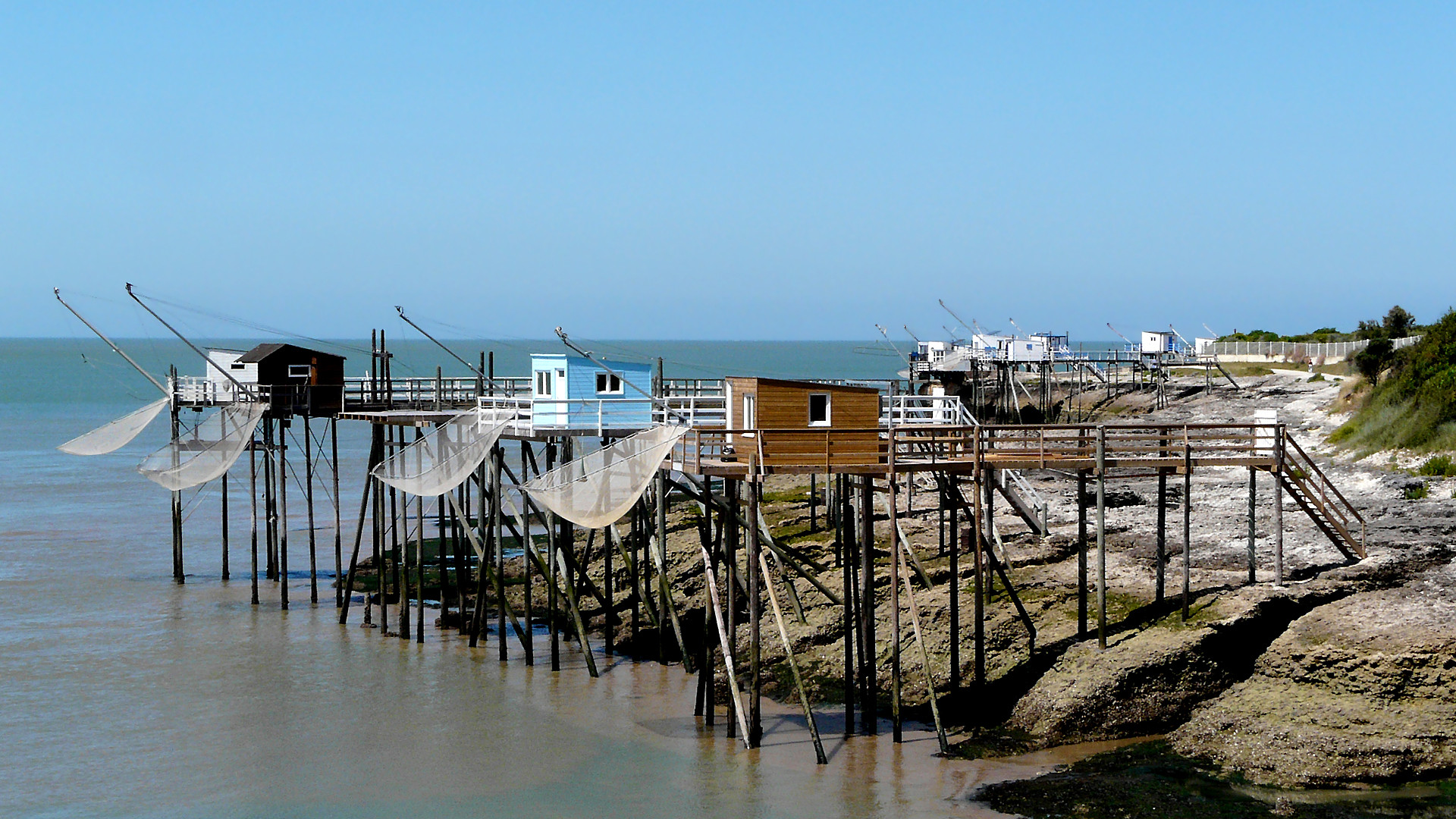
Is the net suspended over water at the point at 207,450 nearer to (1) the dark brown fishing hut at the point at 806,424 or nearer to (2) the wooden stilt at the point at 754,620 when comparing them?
(1) the dark brown fishing hut at the point at 806,424

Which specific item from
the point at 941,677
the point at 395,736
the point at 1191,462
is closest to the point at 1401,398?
the point at 1191,462

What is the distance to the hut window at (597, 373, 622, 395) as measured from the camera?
93.8 feet

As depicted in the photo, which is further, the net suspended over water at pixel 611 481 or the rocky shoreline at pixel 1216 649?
the net suspended over water at pixel 611 481

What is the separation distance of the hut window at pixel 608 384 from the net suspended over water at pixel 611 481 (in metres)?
6.01

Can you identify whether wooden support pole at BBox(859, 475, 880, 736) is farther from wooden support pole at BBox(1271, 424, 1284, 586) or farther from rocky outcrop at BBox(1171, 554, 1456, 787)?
wooden support pole at BBox(1271, 424, 1284, 586)

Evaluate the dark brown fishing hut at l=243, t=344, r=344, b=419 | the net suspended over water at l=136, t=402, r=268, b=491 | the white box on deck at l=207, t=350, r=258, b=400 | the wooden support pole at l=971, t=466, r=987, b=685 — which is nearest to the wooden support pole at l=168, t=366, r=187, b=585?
the white box on deck at l=207, t=350, r=258, b=400

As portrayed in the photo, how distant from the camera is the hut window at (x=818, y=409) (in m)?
23.2

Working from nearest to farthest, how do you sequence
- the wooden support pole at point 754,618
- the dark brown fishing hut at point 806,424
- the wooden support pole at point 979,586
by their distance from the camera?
the wooden support pole at point 754,618 → the wooden support pole at point 979,586 → the dark brown fishing hut at point 806,424

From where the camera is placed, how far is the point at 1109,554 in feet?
91.8

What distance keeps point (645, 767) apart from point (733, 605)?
2916 mm

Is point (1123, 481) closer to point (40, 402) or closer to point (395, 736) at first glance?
point (395, 736)

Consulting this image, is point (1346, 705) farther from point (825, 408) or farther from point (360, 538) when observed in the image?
point (360, 538)

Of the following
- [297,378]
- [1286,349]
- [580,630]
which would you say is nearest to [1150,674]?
[580,630]

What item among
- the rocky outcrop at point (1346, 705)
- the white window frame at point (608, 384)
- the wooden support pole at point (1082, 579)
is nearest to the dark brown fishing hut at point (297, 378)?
the white window frame at point (608, 384)
